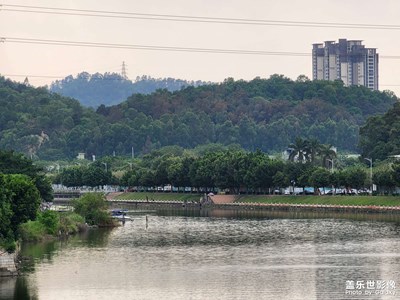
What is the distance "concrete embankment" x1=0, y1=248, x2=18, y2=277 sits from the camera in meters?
76.6

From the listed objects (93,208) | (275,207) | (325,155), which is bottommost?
(93,208)

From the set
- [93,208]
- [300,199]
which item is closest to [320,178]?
[300,199]

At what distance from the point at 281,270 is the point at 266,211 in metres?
78.9

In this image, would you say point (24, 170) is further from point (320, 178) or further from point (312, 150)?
point (312, 150)

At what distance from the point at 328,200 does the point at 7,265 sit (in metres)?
85.5

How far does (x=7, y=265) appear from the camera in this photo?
77375 millimetres

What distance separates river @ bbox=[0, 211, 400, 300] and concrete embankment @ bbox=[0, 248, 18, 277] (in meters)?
0.98

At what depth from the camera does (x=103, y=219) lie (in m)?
126

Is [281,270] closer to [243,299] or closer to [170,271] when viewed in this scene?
[170,271]

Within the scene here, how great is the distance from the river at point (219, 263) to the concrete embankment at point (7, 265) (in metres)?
0.98

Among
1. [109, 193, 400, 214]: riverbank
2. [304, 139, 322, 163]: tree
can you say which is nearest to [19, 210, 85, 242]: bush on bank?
[109, 193, 400, 214]: riverbank

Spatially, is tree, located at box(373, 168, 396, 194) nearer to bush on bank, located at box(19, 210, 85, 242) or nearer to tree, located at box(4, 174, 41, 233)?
bush on bank, located at box(19, 210, 85, 242)

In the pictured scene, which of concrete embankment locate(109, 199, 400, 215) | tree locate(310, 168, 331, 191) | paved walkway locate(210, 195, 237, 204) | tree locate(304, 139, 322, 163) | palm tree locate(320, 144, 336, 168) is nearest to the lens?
concrete embankment locate(109, 199, 400, 215)

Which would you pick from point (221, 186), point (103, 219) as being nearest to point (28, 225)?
point (103, 219)
